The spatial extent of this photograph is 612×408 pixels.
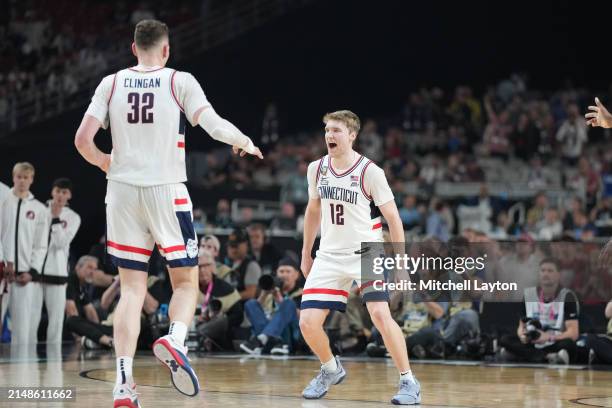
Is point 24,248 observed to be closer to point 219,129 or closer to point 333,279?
point 333,279

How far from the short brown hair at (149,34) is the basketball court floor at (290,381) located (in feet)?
7.82

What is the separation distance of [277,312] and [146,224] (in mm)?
6246

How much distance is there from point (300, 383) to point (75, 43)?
55.6 ft

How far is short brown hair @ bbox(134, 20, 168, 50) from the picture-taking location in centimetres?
680

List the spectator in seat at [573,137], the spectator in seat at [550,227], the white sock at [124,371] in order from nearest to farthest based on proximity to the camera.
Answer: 1. the white sock at [124,371]
2. the spectator in seat at [550,227]
3. the spectator in seat at [573,137]

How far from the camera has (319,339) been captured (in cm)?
823

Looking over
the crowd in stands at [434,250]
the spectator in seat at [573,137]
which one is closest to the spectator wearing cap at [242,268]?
the crowd in stands at [434,250]

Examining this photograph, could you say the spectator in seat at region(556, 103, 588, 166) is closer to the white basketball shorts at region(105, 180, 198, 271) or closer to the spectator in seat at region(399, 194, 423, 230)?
the spectator in seat at region(399, 194, 423, 230)

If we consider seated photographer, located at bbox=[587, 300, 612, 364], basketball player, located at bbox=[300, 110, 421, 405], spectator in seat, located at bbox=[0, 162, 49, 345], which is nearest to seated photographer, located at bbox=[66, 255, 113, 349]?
spectator in seat, located at bbox=[0, 162, 49, 345]

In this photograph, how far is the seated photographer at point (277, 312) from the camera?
1288 cm

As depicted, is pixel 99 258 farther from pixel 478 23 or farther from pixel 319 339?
pixel 478 23

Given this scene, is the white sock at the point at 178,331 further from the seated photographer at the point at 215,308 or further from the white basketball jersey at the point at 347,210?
the seated photographer at the point at 215,308

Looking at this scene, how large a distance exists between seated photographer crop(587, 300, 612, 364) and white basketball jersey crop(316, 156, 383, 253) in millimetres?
4344

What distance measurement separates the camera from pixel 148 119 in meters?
6.72
